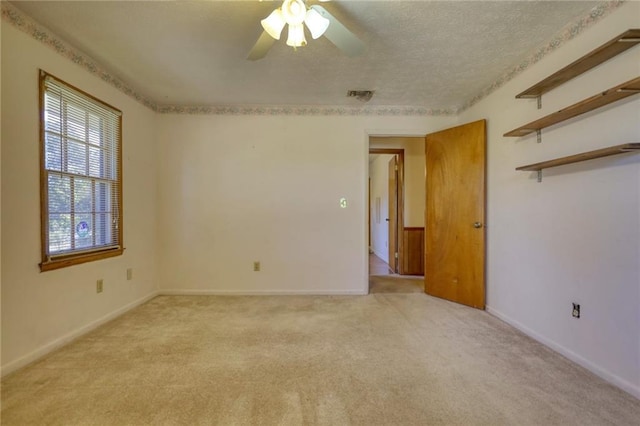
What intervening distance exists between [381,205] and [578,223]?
4.53 metres

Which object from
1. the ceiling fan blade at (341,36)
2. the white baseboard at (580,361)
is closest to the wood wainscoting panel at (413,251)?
the white baseboard at (580,361)

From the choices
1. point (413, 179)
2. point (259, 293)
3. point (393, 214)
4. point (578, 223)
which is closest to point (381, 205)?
point (393, 214)

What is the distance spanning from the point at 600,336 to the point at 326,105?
325cm

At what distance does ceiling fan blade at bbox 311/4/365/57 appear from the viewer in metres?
1.58

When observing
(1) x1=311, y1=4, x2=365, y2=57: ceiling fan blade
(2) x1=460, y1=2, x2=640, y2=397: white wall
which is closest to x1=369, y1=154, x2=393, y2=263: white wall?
(2) x1=460, y1=2, x2=640, y2=397: white wall

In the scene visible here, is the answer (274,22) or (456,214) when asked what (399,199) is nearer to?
(456,214)

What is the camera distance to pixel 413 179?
16.1 feet

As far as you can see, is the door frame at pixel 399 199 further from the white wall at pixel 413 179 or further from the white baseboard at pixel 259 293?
the white baseboard at pixel 259 293

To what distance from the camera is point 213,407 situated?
5.01 feet

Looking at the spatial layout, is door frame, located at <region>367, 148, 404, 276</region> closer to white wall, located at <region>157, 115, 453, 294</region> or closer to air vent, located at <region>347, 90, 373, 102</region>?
white wall, located at <region>157, 115, 453, 294</region>

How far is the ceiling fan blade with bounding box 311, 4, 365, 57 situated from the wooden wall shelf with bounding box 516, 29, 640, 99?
138cm

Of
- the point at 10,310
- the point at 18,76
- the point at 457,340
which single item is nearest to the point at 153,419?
the point at 10,310

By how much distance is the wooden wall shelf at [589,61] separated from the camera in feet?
5.08

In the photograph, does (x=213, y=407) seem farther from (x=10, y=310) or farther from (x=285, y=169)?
(x=285, y=169)
